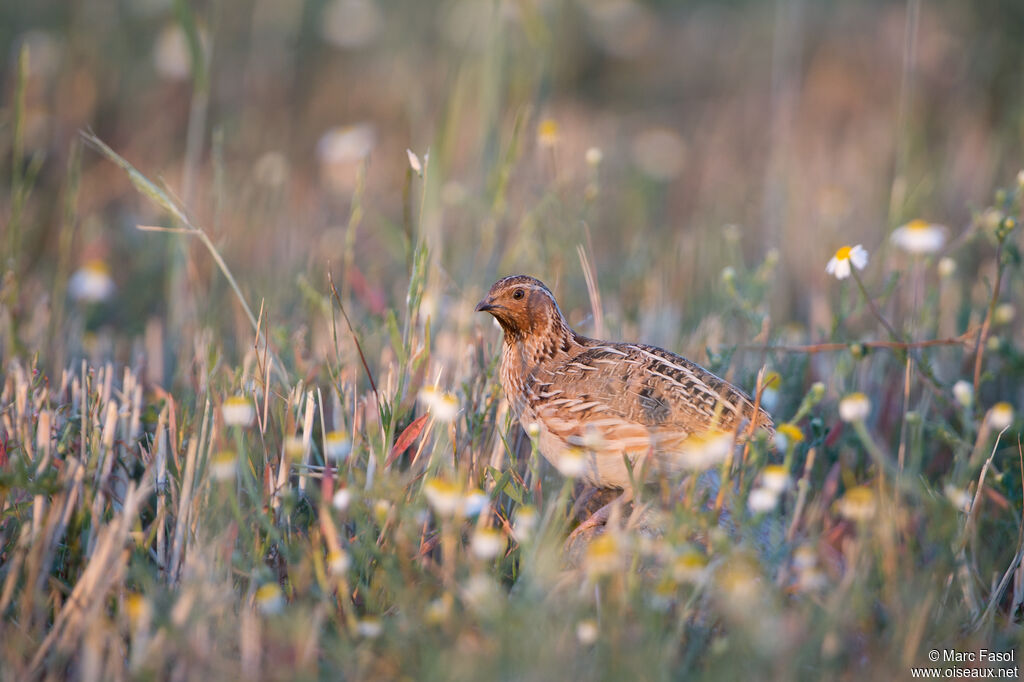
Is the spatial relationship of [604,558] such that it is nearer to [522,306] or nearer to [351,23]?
[522,306]

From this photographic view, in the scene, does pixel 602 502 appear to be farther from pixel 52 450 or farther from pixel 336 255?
pixel 336 255

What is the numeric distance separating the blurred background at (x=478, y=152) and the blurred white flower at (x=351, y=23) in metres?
0.02

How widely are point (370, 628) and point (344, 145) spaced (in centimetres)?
631

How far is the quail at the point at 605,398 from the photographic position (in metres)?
3.24

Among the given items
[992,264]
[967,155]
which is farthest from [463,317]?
[967,155]

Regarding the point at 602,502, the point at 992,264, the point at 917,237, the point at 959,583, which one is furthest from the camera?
the point at 992,264

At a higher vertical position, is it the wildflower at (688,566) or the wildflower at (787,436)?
the wildflower at (787,436)

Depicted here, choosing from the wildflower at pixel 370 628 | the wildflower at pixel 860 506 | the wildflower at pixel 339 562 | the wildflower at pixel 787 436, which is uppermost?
the wildflower at pixel 787 436

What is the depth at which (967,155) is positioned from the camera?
25.5ft

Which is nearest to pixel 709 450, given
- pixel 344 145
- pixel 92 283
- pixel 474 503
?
pixel 474 503

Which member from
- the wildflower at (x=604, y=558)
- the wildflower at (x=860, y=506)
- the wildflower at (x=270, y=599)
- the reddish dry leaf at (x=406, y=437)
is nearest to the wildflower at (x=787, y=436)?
the wildflower at (x=860, y=506)

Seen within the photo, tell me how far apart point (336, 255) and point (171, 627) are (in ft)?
14.0

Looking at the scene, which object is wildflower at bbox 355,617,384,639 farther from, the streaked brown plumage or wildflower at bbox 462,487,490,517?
the streaked brown plumage

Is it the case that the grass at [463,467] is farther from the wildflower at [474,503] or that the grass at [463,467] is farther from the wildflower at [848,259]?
the wildflower at [848,259]
